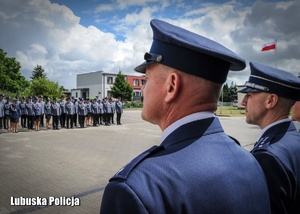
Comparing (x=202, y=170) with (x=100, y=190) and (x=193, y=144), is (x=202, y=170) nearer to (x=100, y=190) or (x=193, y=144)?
(x=193, y=144)

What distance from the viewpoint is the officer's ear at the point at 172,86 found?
121cm

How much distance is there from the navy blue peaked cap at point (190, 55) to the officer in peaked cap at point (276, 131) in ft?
3.26

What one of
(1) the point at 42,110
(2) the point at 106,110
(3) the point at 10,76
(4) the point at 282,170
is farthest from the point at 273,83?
(3) the point at 10,76

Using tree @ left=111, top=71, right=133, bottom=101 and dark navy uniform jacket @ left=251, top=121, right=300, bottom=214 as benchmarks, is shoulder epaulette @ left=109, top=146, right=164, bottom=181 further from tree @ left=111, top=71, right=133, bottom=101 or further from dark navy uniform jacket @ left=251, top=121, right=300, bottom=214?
tree @ left=111, top=71, right=133, bottom=101

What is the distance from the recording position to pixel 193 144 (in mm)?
1135

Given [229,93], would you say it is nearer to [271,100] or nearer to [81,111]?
[81,111]

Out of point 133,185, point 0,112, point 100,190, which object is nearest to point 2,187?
point 100,190

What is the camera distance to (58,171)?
665cm

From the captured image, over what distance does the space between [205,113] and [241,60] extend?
0.34 meters

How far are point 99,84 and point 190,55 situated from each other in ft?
203

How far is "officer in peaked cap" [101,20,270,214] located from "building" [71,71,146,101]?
5605cm

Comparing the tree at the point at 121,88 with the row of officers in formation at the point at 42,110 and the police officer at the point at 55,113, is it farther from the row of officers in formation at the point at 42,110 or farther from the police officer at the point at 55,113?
the police officer at the point at 55,113

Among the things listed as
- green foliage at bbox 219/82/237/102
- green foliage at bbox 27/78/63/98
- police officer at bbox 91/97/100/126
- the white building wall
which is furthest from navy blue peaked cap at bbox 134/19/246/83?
green foliage at bbox 219/82/237/102

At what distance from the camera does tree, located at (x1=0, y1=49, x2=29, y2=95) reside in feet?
156
